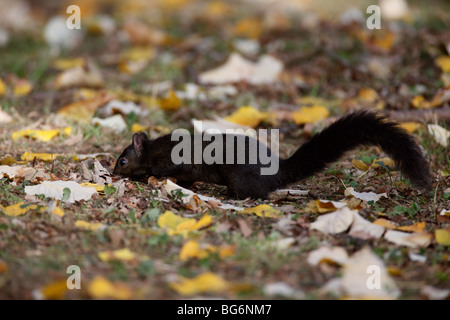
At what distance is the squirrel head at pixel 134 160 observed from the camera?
15.9ft

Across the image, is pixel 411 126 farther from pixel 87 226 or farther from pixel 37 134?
pixel 37 134

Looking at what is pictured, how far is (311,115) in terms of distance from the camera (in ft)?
19.1

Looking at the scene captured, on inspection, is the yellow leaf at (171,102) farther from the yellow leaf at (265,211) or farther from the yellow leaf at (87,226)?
the yellow leaf at (87,226)

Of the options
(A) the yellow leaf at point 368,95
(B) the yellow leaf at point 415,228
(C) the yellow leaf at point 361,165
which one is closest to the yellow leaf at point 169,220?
(B) the yellow leaf at point 415,228

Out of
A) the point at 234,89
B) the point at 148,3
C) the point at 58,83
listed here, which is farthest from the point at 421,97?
the point at 148,3

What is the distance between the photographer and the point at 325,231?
3.57m

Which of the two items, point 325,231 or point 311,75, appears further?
point 311,75

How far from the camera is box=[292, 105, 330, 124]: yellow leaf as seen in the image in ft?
19.0

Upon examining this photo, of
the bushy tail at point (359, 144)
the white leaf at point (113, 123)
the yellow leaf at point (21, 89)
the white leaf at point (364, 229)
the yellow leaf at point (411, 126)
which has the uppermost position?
the yellow leaf at point (21, 89)

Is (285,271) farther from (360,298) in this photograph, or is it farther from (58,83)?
(58,83)

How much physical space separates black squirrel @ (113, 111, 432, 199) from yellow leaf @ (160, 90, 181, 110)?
1121mm

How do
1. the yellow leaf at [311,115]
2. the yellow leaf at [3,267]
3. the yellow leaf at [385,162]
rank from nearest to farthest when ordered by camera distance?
the yellow leaf at [3,267] < the yellow leaf at [385,162] < the yellow leaf at [311,115]

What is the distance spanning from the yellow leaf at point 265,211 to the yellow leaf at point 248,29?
17.6 ft

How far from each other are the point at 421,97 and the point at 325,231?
2905mm
